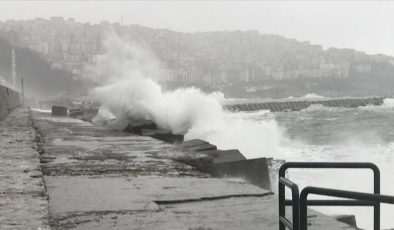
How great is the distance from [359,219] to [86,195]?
433 centimetres

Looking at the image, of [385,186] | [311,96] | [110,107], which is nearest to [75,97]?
[311,96]

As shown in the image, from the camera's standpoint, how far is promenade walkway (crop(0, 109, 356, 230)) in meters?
3.45

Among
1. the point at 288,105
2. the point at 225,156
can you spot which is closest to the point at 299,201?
the point at 225,156

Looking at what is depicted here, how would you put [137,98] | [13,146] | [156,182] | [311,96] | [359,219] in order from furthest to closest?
[311,96] < [137,98] < [359,219] < [13,146] < [156,182]

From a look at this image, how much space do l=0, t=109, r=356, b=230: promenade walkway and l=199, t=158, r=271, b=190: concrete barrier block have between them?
361 mm

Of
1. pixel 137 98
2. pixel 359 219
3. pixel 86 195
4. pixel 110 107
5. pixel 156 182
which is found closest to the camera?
pixel 86 195

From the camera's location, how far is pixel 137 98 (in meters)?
17.7

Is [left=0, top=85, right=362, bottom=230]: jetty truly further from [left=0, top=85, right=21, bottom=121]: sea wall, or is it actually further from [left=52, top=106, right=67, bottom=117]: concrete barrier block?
[left=52, top=106, right=67, bottom=117]: concrete barrier block

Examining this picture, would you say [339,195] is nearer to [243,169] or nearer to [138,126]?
[243,169]

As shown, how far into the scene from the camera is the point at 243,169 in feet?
21.1

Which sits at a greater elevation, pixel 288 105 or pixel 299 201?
pixel 299 201

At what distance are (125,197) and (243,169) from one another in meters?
2.44

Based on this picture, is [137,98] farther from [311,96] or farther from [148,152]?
[311,96]

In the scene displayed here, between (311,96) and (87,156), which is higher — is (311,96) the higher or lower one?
the lower one
